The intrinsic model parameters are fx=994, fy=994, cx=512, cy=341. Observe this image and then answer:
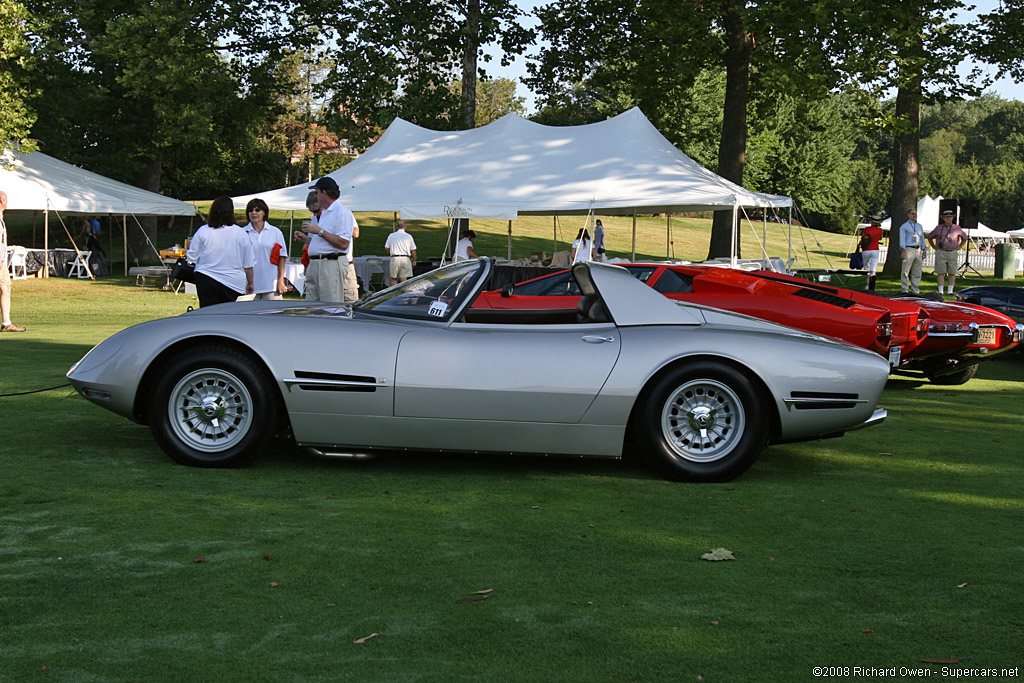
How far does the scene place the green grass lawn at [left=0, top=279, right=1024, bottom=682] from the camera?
3.13 metres

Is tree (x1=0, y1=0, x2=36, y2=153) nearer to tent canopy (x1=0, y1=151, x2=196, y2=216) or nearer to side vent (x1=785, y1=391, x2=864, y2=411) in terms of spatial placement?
tent canopy (x1=0, y1=151, x2=196, y2=216)

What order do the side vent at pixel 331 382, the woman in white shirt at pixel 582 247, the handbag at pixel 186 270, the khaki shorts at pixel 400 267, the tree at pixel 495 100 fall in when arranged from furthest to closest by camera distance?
the tree at pixel 495 100, the woman in white shirt at pixel 582 247, the khaki shorts at pixel 400 267, the handbag at pixel 186 270, the side vent at pixel 331 382

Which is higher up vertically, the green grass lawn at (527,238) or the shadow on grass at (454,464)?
the green grass lawn at (527,238)

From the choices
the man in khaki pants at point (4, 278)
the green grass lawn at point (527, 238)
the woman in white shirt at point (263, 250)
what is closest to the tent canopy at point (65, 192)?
the green grass lawn at point (527, 238)

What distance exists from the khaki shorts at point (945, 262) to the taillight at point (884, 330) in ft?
43.4

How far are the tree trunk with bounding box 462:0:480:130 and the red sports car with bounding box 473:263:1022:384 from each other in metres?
20.0

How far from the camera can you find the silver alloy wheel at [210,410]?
5520 mm

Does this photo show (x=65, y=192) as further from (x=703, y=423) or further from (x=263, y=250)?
(x=703, y=423)

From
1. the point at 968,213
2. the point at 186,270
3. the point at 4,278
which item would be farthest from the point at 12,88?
the point at 968,213

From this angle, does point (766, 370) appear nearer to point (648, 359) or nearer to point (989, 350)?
point (648, 359)

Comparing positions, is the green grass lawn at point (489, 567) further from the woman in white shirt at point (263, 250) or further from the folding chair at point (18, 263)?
the folding chair at point (18, 263)

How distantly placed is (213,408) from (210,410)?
0.9 inches

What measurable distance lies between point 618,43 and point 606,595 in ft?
89.2

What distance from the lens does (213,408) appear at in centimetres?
556
